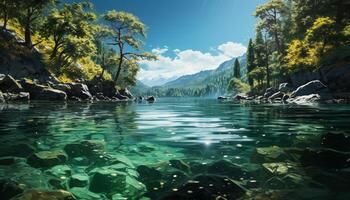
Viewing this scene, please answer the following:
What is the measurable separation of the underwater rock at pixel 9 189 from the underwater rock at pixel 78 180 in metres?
0.76

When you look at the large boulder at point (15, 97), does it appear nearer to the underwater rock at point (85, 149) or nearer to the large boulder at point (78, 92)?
the large boulder at point (78, 92)

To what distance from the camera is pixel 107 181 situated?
16.0ft

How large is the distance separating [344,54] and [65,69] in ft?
126

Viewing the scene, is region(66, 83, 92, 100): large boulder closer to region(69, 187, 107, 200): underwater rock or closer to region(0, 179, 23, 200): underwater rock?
region(0, 179, 23, 200): underwater rock

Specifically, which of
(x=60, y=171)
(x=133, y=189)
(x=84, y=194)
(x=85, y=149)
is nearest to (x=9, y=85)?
(x=85, y=149)

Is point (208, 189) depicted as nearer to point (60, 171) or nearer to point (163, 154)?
point (163, 154)

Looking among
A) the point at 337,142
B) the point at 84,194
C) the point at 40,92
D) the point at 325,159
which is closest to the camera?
the point at 84,194

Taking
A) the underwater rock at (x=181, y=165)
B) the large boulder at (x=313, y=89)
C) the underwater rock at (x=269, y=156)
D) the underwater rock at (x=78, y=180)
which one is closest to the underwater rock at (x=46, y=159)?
the underwater rock at (x=78, y=180)

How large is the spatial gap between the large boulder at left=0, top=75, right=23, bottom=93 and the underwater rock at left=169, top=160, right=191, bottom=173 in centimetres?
2850

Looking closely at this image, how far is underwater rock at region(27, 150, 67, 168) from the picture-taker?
562 centimetres

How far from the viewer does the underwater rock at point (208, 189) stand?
411cm

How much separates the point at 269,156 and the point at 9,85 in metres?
30.1

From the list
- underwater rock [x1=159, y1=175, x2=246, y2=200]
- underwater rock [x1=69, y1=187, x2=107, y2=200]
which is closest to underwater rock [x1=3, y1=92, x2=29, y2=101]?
underwater rock [x1=69, y1=187, x2=107, y2=200]

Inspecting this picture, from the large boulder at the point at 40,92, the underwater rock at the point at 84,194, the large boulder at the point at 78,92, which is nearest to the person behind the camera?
the underwater rock at the point at 84,194
